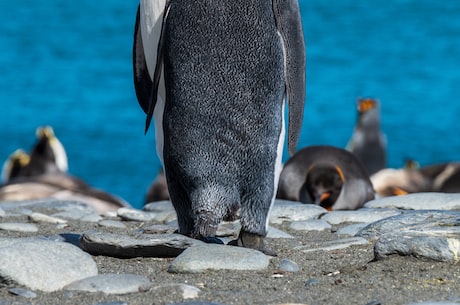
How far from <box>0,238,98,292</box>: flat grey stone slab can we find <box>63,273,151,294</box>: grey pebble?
0.19ft

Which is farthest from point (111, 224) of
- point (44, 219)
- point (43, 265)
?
point (43, 265)

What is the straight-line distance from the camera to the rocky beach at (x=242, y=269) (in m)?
3.27

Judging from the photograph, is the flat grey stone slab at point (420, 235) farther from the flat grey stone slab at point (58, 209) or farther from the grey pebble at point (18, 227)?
the flat grey stone slab at point (58, 209)

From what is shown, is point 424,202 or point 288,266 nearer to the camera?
point 288,266

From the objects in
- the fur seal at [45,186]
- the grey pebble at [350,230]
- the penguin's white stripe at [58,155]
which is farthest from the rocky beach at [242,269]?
the penguin's white stripe at [58,155]

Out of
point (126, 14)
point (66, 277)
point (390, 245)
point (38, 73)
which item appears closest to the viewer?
point (66, 277)

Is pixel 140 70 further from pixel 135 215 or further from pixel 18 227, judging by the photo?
pixel 135 215

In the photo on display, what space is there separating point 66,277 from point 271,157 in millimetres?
1082

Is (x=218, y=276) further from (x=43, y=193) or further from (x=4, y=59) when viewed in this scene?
(x=4, y=59)

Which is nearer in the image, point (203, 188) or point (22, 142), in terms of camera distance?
point (203, 188)

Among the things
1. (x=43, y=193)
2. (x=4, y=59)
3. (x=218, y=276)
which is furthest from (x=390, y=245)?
(x=4, y=59)

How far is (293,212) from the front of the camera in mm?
5688

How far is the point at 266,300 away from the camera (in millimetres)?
3213

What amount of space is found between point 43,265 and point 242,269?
0.70 metres
